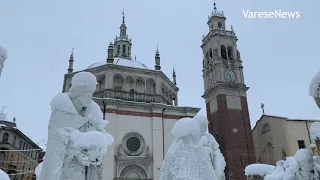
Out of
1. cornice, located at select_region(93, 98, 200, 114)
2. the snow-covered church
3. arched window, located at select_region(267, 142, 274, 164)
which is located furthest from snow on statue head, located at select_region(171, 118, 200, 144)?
arched window, located at select_region(267, 142, 274, 164)

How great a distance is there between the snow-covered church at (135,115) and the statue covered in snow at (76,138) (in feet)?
58.4

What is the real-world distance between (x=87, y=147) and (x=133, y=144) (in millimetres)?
19414

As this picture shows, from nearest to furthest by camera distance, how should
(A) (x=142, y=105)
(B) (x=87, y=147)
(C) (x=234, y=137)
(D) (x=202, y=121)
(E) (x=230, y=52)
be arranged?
(B) (x=87, y=147) < (D) (x=202, y=121) < (A) (x=142, y=105) < (C) (x=234, y=137) < (E) (x=230, y=52)

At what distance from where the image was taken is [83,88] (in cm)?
367

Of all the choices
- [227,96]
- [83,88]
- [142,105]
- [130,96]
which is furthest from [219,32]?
[83,88]

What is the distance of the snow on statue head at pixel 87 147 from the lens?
10.6ft

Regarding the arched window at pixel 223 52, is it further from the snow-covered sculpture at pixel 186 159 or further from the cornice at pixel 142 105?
the snow-covered sculpture at pixel 186 159

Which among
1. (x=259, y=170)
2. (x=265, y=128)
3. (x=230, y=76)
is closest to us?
(x=259, y=170)

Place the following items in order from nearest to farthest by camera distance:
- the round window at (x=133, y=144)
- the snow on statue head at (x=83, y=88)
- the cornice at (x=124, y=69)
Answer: the snow on statue head at (x=83, y=88)
the round window at (x=133, y=144)
the cornice at (x=124, y=69)

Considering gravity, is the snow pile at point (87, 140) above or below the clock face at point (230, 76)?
below

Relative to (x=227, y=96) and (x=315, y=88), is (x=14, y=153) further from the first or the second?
(x=315, y=88)

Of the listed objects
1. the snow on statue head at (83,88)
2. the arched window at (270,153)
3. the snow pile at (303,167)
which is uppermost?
the arched window at (270,153)

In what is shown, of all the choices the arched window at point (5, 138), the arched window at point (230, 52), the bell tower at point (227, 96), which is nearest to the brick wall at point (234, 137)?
the bell tower at point (227, 96)

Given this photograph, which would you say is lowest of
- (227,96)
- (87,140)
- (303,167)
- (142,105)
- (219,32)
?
(303,167)
